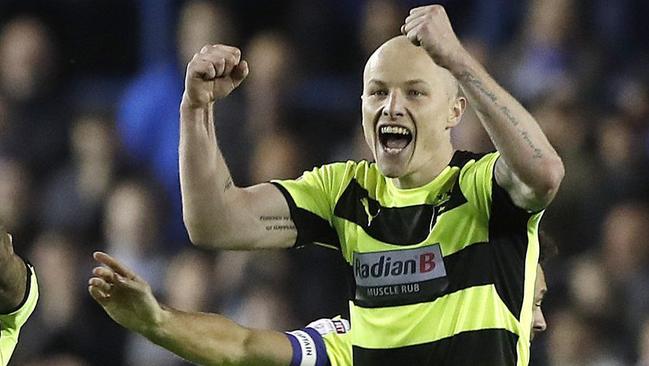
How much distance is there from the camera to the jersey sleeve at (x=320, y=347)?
4.07m

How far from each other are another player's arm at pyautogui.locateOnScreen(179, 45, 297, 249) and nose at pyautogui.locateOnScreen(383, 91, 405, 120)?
0.36 meters

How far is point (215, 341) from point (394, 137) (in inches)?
31.0

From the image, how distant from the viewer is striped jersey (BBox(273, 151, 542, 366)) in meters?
3.40

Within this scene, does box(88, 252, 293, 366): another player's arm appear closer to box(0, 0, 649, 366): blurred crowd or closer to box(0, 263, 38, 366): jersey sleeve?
box(0, 263, 38, 366): jersey sleeve

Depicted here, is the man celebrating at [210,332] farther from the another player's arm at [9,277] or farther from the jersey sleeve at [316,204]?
the jersey sleeve at [316,204]

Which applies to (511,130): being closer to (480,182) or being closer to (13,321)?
(480,182)

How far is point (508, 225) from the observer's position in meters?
3.44

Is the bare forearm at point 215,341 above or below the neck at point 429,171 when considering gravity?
below

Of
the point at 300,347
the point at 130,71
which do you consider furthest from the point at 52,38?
the point at 300,347

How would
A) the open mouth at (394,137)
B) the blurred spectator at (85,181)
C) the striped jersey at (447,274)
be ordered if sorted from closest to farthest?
the striped jersey at (447,274) < the open mouth at (394,137) < the blurred spectator at (85,181)

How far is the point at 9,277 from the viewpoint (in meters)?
3.48

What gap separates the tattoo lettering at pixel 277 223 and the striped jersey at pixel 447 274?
0.20 meters

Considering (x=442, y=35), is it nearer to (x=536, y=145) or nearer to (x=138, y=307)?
(x=536, y=145)

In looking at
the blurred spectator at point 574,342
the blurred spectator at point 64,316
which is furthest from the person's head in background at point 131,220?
the blurred spectator at point 574,342
